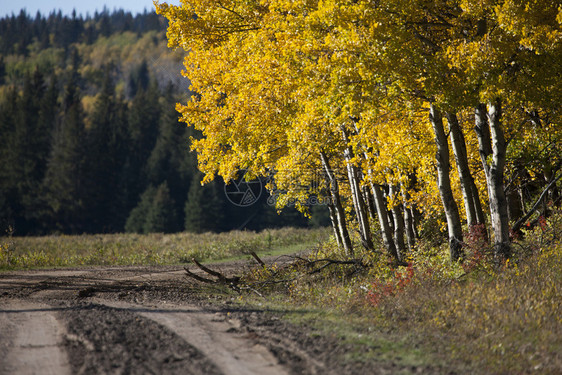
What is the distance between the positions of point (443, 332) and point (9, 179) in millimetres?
72610

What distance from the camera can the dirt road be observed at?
5.67 metres

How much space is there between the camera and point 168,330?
7277mm

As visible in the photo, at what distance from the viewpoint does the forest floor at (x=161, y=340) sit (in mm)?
5633

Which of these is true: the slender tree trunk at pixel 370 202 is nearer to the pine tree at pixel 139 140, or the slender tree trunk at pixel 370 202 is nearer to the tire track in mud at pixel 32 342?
the tire track in mud at pixel 32 342

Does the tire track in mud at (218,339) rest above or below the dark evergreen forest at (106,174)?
below

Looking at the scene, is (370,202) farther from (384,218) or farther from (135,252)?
(135,252)

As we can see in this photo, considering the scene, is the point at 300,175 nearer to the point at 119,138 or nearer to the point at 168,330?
the point at 168,330

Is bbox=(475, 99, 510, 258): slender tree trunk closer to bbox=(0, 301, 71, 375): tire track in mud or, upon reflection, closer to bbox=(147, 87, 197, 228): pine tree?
bbox=(0, 301, 71, 375): tire track in mud

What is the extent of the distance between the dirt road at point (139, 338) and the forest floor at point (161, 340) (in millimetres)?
13

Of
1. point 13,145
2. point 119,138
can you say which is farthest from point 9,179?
point 119,138

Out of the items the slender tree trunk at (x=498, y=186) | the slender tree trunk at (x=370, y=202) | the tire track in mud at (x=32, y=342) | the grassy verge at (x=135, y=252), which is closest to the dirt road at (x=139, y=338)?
the tire track in mud at (x=32, y=342)

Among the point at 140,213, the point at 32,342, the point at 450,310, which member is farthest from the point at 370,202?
the point at 140,213

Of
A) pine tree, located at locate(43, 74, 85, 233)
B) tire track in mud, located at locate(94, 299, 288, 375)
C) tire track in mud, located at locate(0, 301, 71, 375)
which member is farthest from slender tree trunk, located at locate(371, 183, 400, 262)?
pine tree, located at locate(43, 74, 85, 233)

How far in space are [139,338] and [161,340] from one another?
38 centimetres
